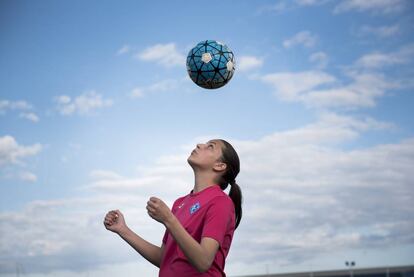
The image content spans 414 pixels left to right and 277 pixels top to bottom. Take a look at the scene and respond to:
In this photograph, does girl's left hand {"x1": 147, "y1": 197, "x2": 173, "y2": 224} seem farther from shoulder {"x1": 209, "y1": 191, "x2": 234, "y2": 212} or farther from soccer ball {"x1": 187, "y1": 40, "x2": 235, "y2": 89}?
A: soccer ball {"x1": 187, "y1": 40, "x2": 235, "y2": 89}

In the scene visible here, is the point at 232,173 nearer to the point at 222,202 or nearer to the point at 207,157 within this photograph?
the point at 207,157

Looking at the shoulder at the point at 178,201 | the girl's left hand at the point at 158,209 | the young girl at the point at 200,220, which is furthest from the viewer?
the shoulder at the point at 178,201

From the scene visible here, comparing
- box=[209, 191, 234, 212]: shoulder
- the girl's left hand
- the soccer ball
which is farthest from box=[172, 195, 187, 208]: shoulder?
the soccer ball

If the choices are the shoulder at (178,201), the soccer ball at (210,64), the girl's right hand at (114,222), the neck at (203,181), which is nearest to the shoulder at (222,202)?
the neck at (203,181)

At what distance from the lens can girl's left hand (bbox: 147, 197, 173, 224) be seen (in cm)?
475

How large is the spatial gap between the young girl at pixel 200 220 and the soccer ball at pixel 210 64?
72.8 inches

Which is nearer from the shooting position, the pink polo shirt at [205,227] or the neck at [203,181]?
the pink polo shirt at [205,227]

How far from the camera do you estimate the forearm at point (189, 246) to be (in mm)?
4816

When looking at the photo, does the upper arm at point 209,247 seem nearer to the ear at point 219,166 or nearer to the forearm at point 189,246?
the forearm at point 189,246

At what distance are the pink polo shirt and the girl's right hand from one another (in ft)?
2.05

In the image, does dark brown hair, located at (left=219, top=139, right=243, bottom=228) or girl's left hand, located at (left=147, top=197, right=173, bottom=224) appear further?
dark brown hair, located at (left=219, top=139, right=243, bottom=228)

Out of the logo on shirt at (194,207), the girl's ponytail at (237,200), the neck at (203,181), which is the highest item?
the neck at (203,181)

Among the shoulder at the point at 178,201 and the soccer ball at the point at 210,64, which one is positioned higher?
→ the soccer ball at the point at 210,64

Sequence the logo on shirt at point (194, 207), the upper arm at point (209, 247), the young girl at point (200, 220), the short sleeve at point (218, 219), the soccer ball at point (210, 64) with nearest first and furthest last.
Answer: the young girl at point (200, 220)
the upper arm at point (209, 247)
the short sleeve at point (218, 219)
the logo on shirt at point (194, 207)
the soccer ball at point (210, 64)
